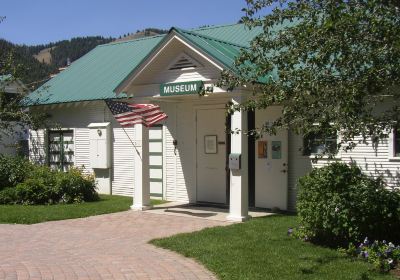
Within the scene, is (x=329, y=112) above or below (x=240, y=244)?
above

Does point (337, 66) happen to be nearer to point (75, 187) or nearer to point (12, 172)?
point (75, 187)

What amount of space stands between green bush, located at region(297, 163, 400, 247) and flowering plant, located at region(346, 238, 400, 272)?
0.80ft

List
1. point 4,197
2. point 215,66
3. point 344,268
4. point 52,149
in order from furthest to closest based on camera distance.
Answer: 1. point 52,149
2. point 4,197
3. point 215,66
4. point 344,268

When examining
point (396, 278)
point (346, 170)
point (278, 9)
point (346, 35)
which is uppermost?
point (278, 9)

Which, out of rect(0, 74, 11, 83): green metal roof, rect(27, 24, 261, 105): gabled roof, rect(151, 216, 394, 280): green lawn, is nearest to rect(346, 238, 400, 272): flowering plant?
rect(151, 216, 394, 280): green lawn

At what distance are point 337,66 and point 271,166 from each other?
660 cm

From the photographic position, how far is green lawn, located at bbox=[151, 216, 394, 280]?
22.3ft

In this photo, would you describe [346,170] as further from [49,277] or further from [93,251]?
[49,277]

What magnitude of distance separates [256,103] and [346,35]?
4.87 ft

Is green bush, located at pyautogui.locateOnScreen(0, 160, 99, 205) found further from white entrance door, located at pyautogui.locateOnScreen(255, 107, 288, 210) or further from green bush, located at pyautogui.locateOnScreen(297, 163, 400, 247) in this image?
green bush, located at pyautogui.locateOnScreen(297, 163, 400, 247)

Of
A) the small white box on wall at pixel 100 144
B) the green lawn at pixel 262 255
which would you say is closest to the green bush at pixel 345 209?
the green lawn at pixel 262 255

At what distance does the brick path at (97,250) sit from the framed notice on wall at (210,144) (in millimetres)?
2679

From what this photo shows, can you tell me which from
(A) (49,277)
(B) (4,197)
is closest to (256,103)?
(A) (49,277)

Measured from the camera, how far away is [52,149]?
59.3ft
